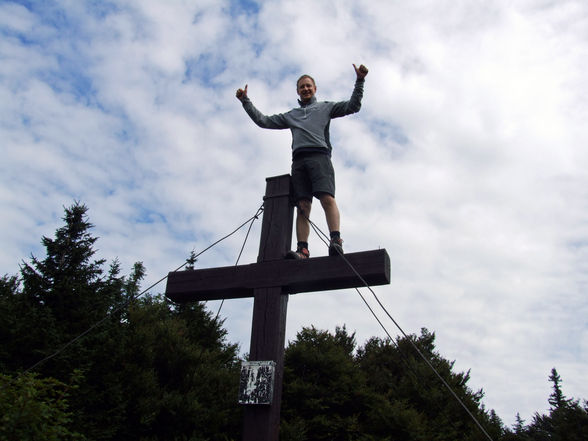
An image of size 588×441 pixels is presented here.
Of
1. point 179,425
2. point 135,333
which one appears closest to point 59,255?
point 135,333

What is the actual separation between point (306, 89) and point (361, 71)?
0.61 m

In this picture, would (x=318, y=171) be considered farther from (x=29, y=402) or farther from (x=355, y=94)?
(x=29, y=402)

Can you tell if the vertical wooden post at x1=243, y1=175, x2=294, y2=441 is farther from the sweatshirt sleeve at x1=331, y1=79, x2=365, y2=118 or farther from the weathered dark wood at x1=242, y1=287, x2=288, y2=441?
the sweatshirt sleeve at x1=331, y1=79, x2=365, y2=118

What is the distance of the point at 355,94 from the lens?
3445mm

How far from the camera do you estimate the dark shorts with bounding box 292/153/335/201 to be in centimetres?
336

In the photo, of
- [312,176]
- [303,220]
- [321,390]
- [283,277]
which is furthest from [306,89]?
[321,390]

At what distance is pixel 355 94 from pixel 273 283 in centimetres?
153

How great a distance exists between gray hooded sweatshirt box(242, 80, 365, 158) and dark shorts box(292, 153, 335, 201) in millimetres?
72

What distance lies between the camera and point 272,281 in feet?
10.1

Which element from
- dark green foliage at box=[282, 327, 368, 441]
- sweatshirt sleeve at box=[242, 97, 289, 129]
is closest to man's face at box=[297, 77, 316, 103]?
sweatshirt sleeve at box=[242, 97, 289, 129]

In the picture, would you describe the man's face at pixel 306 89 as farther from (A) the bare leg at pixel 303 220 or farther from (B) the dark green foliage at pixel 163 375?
(B) the dark green foliage at pixel 163 375

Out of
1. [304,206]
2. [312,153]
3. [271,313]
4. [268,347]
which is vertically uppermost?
[312,153]

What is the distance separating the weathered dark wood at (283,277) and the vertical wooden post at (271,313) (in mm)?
90

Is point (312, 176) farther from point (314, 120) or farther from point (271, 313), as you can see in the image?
point (271, 313)
